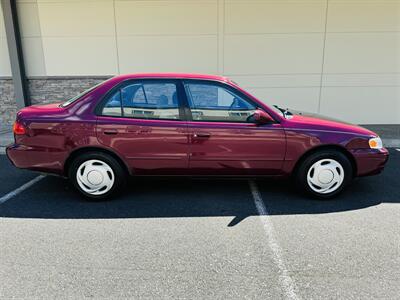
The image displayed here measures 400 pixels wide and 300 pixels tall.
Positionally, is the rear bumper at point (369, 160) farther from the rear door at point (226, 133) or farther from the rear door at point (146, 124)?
the rear door at point (146, 124)

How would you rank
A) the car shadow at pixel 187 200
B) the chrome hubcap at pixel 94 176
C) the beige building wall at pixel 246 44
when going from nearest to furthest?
the car shadow at pixel 187 200
the chrome hubcap at pixel 94 176
the beige building wall at pixel 246 44

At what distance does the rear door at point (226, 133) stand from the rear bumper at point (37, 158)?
1.59 m

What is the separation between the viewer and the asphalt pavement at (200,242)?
2.51 meters

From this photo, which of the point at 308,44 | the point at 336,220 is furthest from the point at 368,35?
the point at 336,220

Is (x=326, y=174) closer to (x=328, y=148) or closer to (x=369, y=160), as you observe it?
(x=328, y=148)

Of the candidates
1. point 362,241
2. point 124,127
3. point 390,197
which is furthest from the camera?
point 390,197

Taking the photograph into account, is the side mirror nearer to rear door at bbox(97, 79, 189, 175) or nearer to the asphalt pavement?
rear door at bbox(97, 79, 189, 175)

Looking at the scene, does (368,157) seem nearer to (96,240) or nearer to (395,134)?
(96,240)

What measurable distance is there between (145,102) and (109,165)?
0.87m

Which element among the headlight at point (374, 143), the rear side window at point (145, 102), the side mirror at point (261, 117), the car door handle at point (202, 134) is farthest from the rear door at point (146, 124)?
the headlight at point (374, 143)

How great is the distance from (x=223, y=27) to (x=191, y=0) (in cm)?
97

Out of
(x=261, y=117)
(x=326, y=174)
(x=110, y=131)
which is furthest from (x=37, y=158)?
(x=326, y=174)

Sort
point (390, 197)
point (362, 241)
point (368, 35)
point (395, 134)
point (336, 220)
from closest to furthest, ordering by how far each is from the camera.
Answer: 1. point (362, 241)
2. point (336, 220)
3. point (390, 197)
4. point (395, 134)
5. point (368, 35)

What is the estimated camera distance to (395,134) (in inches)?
291
